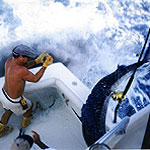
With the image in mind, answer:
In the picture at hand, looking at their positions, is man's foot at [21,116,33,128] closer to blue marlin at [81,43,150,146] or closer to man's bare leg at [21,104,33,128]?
man's bare leg at [21,104,33,128]

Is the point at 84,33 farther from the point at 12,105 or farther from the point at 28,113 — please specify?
the point at 12,105

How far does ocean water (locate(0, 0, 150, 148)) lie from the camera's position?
4332 millimetres

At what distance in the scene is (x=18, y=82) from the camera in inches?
90.7

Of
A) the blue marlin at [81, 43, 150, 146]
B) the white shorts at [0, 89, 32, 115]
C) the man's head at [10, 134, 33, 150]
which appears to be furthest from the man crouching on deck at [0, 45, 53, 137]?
the man's head at [10, 134, 33, 150]

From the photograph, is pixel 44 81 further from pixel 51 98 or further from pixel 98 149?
pixel 98 149

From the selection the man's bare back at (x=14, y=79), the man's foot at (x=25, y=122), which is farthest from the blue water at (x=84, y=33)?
the man's bare back at (x=14, y=79)

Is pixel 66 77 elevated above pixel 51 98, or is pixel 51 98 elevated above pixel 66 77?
pixel 66 77

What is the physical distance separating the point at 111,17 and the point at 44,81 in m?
3.91

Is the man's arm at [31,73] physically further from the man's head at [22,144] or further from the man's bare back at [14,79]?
the man's head at [22,144]

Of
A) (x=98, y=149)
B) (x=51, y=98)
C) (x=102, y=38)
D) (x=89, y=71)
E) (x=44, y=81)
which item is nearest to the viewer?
(x=98, y=149)

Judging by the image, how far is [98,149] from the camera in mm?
1255

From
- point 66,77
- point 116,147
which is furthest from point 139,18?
point 116,147

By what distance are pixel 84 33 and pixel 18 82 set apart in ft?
10.4

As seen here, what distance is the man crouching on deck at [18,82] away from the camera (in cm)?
224
